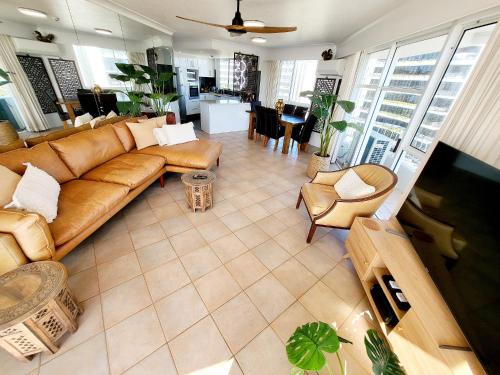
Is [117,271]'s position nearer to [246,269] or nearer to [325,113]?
[246,269]

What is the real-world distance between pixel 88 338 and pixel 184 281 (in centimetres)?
65

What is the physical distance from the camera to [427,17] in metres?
1.93

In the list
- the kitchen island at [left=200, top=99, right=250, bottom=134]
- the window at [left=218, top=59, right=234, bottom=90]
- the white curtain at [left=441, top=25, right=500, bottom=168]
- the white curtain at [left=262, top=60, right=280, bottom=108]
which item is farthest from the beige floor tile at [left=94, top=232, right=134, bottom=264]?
the window at [left=218, top=59, right=234, bottom=90]

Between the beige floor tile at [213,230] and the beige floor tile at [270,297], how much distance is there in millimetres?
685

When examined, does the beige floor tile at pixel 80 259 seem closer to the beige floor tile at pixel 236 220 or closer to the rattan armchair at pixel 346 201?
the beige floor tile at pixel 236 220

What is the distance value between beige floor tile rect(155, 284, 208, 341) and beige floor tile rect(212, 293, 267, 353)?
14cm

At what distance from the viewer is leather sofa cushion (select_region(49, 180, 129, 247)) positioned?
4.89 ft

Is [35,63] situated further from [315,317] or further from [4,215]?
[315,317]

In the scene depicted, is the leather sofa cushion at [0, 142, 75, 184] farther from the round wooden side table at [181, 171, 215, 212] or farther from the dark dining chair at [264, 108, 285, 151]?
the dark dining chair at [264, 108, 285, 151]

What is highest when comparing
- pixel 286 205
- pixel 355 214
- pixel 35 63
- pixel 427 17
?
pixel 427 17

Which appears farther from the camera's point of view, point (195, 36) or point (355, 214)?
point (195, 36)

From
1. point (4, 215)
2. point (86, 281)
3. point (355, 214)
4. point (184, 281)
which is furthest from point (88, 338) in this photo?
point (355, 214)

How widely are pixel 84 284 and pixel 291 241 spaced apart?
1890mm

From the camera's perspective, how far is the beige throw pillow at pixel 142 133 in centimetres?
286
